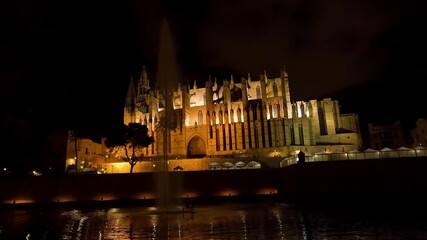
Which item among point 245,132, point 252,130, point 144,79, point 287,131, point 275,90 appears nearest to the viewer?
point 287,131

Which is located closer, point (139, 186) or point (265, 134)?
point (139, 186)

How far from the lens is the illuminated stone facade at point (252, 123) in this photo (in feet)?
204

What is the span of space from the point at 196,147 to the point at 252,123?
13.9 meters

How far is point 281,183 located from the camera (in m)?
38.0

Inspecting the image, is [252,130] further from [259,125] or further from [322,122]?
[322,122]

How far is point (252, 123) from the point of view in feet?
212

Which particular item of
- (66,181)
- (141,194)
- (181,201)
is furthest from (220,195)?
(66,181)

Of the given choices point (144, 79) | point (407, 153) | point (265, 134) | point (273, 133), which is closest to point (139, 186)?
point (407, 153)

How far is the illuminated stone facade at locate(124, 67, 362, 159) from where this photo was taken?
62125 mm

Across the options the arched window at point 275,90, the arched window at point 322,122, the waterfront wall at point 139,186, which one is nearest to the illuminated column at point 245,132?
the arched window at point 275,90

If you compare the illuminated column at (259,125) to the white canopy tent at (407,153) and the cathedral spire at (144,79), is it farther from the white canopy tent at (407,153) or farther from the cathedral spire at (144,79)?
the white canopy tent at (407,153)

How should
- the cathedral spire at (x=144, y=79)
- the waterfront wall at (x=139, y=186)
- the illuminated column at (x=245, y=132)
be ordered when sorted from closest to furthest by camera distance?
the waterfront wall at (x=139, y=186)
the illuminated column at (x=245, y=132)
the cathedral spire at (x=144, y=79)

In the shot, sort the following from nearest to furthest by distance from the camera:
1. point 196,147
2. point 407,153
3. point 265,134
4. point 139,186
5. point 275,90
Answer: point 407,153
point 139,186
point 265,134
point 275,90
point 196,147

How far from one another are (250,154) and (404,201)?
35710mm
